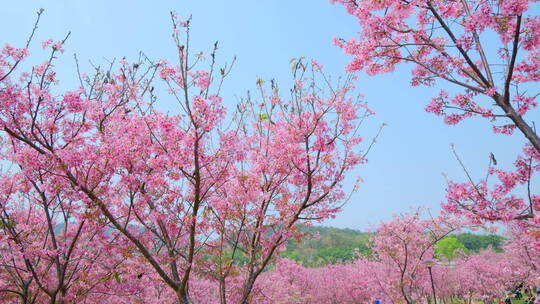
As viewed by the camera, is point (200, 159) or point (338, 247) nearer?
point (200, 159)

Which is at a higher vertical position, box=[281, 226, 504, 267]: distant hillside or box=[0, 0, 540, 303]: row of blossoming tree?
box=[281, 226, 504, 267]: distant hillside

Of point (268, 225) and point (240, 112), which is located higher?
point (240, 112)

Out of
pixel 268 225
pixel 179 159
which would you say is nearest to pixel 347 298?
pixel 268 225

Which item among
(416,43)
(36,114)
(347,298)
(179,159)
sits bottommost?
(347,298)

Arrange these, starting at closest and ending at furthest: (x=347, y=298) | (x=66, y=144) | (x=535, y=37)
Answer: (x=535, y=37) → (x=66, y=144) → (x=347, y=298)

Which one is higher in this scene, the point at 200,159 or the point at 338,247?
the point at 338,247

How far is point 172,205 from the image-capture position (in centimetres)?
738

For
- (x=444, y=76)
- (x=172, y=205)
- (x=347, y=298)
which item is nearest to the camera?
(x=444, y=76)

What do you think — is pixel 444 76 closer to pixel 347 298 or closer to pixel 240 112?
pixel 240 112

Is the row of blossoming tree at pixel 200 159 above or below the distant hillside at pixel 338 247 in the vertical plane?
below

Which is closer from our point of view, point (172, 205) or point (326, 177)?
point (172, 205)

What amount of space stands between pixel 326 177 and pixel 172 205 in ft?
10.5

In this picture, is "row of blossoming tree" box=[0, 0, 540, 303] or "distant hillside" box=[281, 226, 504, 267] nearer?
"row of blossoming tree" box=[0, 0, 540, 303]

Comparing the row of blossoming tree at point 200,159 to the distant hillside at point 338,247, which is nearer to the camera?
the row of blossoming tree at point 200,159
